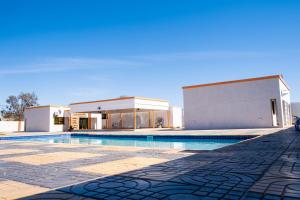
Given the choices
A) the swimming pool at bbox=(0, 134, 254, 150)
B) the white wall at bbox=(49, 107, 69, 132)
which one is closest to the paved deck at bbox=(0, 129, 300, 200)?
the swimming pool at bbox=(0, 134, 254, 150)

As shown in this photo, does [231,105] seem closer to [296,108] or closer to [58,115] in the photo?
[296,108]

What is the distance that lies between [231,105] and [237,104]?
1.51 ft

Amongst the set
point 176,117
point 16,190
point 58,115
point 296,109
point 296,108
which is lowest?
point 16,190

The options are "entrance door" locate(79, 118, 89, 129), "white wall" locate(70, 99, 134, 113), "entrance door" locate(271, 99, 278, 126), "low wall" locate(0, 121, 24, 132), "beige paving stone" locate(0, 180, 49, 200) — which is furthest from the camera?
"entrance door" locate(79, 118, 89, 129)

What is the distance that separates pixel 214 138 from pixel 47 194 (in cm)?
997

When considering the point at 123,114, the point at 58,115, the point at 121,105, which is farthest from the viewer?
the point at 123,114

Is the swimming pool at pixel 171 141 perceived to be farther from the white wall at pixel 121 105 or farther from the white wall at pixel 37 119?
the white wall at pixel 37 119

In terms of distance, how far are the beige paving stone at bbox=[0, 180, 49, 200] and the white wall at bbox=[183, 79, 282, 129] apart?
654 inches

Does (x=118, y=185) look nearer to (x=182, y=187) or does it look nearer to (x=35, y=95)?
(x=182, y=187)

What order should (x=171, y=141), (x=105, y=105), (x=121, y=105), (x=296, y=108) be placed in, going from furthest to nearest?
1. (x=296, y=108)
2. (x=105, y=105)
3. (x=121, y=105)
4. (x=171, y=141)

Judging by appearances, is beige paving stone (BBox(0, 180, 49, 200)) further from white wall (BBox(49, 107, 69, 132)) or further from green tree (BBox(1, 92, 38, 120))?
green tree (BBox(1, 92, 38, 120))

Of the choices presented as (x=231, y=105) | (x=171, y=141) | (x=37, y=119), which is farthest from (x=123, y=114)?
(x=171, y=141)

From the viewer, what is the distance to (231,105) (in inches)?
683

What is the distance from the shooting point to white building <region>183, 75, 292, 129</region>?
16.1 metres
